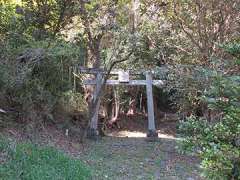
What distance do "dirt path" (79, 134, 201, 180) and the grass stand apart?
18.9 inches

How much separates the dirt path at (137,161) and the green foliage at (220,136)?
2.96 metres

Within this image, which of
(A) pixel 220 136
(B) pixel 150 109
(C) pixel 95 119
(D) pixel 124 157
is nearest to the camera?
(A) pixel 220 136

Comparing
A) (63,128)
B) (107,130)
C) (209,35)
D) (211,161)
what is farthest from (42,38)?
(211,161)

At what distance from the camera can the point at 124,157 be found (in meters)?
8.48

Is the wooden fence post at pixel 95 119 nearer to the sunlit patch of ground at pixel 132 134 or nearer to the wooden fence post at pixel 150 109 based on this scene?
the wooden fence post at pixel 150 109

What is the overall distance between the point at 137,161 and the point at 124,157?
404 millimetres

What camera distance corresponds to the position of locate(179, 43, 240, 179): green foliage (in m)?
2.80

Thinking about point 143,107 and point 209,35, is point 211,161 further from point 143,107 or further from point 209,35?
point 143,107

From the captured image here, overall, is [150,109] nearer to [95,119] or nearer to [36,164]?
[95,119]

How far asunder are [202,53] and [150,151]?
9.05 feet

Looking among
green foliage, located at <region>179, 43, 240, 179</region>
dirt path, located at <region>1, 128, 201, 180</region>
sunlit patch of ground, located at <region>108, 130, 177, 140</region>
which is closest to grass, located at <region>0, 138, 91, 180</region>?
dirt path, located at <region>1, 128, 201, 180</region>

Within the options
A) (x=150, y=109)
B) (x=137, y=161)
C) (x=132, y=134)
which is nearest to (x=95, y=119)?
(x=150, y=109)

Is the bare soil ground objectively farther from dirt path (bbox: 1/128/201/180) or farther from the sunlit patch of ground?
the sunlit patch of ground

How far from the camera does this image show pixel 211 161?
2.78 meters
